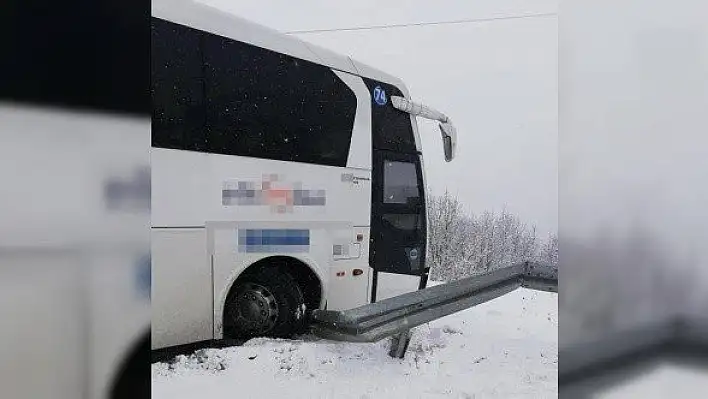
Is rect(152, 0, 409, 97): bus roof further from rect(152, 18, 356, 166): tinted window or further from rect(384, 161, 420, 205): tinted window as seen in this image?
rect(384, 161, 420, 205): tinted window

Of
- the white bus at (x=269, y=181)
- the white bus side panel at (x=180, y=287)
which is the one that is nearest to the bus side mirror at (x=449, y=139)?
the white bus at (x=269, y=181)

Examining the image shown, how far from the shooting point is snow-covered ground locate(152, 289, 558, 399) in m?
1.46

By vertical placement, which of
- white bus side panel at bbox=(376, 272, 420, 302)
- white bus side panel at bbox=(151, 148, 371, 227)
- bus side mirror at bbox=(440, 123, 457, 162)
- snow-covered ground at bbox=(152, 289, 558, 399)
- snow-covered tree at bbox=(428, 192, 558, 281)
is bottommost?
snow-covered ground at bbox=(152, 289, 558, 399)

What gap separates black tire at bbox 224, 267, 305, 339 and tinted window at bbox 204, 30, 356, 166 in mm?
329

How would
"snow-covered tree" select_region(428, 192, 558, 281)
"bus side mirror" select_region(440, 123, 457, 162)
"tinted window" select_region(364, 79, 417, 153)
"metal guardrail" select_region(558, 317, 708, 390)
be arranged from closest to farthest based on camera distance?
"metal guardrail" select_region(558, 317, 708, 390) → "snow-covered tree" select_region(428, 192, 558, 281) → "bus side mirror" select_region(440, 123, 457, 162) → "tinted window" select_region(364, 79, 417, 153)

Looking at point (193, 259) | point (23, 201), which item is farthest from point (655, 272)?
point (23, 201)

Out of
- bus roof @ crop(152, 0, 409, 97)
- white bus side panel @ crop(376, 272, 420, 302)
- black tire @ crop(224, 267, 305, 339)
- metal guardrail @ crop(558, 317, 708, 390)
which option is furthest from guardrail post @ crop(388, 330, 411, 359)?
bus roof @ crop(152, 0, 409, 97)

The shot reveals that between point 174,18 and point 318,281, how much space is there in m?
0.79

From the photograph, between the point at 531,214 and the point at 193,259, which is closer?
the point at 531,214

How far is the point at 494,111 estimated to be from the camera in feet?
4.99

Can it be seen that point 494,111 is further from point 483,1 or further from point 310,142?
point 310,142

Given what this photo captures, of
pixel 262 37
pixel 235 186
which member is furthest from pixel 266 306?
pixel 262 37

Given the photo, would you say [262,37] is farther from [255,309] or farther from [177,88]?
[255,309]

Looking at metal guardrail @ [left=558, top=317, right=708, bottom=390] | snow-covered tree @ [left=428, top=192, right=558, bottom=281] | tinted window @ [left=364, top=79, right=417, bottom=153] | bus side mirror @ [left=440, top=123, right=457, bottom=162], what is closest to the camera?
metal guardrail @ [left=558, top=317, right=708, bottom=390]
